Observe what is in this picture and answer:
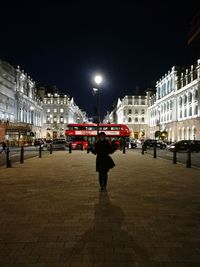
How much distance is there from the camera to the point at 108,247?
5.11m

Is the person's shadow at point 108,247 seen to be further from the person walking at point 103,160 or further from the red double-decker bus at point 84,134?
the red double-decker bus at point 84,134

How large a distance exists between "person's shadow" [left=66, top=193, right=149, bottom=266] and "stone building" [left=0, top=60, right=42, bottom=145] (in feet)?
158

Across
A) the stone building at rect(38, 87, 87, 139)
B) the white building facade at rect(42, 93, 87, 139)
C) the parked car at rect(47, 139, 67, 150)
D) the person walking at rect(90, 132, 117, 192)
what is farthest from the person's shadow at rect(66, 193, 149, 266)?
the white building facade at rect(42, 93, 87, 139)

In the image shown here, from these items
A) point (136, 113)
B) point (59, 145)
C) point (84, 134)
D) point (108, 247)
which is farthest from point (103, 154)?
point (136, 113)

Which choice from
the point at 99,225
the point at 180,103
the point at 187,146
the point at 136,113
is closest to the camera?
the point at 99,225

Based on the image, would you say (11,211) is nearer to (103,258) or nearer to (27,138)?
(103,258)

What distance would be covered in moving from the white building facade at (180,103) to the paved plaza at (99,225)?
2262 inches

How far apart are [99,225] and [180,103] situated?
74942 mm

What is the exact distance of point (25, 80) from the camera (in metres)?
93.7

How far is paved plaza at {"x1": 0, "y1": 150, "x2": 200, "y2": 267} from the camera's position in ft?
15.4

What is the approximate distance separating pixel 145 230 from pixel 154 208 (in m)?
1.95

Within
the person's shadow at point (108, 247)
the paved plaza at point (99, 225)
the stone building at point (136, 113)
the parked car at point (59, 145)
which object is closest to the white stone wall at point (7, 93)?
the parked car at point (59, 145)

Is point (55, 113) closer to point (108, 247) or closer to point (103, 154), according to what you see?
point (103, 154)

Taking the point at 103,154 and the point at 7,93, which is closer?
the point at 103,154
